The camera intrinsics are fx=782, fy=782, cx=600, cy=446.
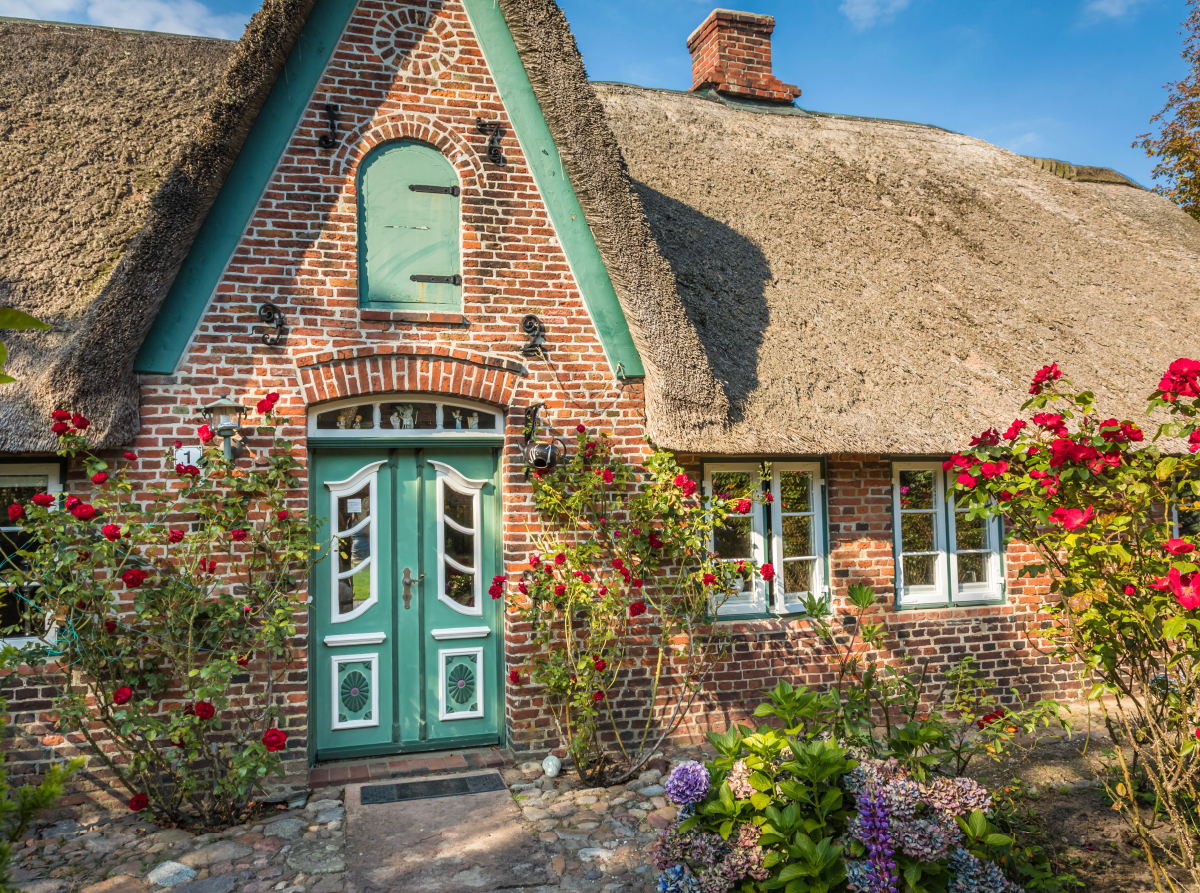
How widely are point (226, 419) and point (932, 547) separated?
221 inches

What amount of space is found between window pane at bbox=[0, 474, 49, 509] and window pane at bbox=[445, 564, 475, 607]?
2.58 m

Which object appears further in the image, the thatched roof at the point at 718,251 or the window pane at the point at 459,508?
the window pane at the point at 459,508

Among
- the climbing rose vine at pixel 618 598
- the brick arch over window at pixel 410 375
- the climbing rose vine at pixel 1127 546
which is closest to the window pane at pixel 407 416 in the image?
the brick arch over window at pixel 410 375

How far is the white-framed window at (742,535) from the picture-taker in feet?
20.0

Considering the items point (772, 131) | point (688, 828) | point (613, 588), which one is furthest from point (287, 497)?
point (772, 131)

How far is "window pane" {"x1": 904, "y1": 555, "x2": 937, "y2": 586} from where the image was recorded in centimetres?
664

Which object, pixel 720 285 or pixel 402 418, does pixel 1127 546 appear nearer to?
pixel 720 285

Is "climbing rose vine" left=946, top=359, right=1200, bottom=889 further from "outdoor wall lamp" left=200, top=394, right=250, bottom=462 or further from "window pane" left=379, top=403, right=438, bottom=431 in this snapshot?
"outdoor wall lamp" left=200, top=394, right=250, bottom=462

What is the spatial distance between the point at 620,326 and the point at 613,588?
1897 mm

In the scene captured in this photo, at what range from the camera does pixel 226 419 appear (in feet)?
16.2

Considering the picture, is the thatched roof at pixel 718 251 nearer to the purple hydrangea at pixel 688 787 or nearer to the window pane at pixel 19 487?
the window pane at pixel 19 487

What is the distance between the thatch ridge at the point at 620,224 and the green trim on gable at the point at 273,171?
0.73ft

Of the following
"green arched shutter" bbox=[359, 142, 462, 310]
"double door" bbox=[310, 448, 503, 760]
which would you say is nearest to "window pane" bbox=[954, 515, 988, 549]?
"double door" bbox=[310, 448, 503, 760]

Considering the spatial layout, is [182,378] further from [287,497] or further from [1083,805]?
[1083,805]
